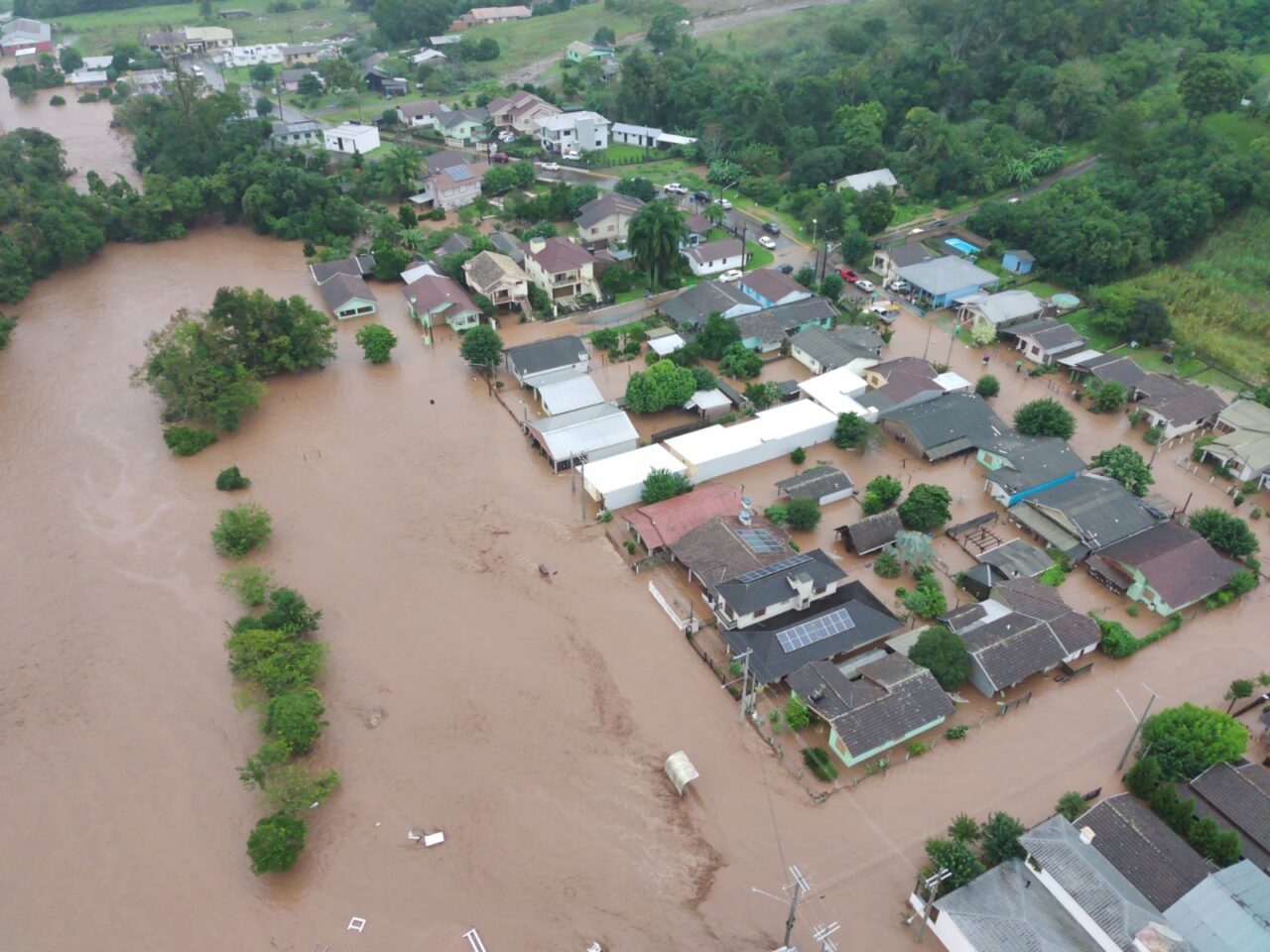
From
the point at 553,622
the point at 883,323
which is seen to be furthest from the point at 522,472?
the point at 883,323

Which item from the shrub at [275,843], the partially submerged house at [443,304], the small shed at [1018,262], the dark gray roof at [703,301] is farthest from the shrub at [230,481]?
the small shed at [1018,262]

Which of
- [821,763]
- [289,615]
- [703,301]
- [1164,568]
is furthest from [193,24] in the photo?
[1164,568]

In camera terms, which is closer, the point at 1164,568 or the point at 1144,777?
the point at 1144,777

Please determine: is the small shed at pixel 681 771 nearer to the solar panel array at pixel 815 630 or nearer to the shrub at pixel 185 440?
the solar panel array at pixel 815 630

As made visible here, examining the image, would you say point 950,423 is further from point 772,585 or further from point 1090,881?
point 1090,881

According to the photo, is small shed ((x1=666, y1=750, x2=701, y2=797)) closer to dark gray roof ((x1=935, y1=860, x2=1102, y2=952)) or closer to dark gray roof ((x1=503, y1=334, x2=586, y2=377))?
dark gray roof ((x1=935, y1=860, x2=1102, y2=952))

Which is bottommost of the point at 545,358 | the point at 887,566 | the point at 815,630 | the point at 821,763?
the point at 821,763
